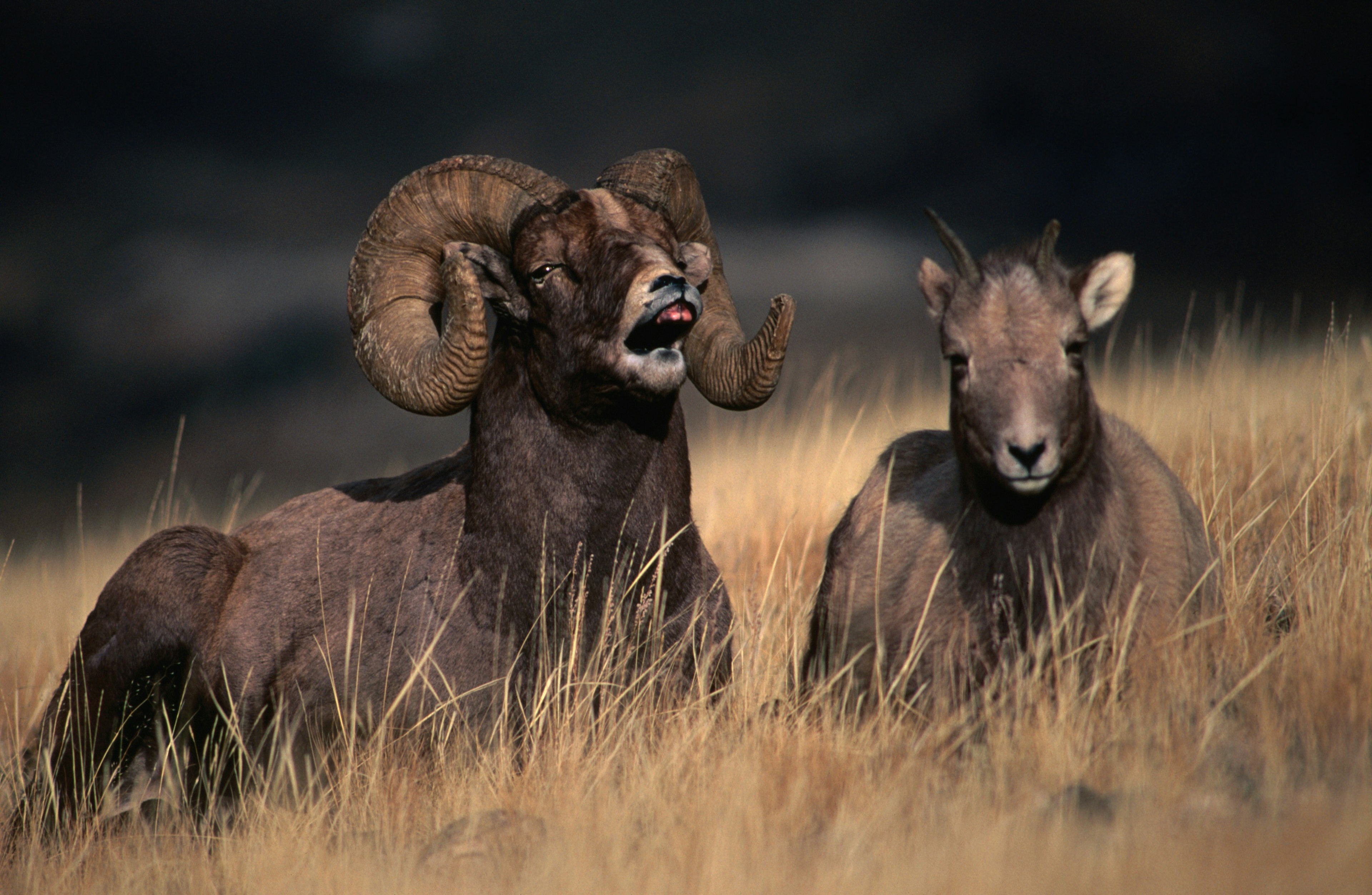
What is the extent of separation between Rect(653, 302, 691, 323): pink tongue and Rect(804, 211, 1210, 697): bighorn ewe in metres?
1.22

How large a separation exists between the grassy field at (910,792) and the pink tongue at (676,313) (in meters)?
1.89

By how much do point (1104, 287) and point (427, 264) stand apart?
4018 millimetres

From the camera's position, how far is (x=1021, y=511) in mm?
5887

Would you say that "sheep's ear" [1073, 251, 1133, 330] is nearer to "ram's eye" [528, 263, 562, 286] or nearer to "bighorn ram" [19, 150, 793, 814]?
"bighorn ram" [19, 150, 793, 814]

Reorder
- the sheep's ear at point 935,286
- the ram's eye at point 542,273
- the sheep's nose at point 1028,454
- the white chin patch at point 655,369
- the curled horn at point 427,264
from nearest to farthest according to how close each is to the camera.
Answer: the sheep's nose at point 1028,454 < the sheep's ear at point 935,286 < the white chin patch at point 655,369 < the ram's eye at point 542,273 < the curled horn at point 427,264

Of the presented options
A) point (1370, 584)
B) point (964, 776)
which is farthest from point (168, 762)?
point (1370, 584)

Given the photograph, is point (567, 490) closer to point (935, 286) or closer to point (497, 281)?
point (497, 281)

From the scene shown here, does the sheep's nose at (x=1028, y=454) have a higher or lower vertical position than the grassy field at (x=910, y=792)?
higher

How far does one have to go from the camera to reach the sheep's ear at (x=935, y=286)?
6020 millimetres

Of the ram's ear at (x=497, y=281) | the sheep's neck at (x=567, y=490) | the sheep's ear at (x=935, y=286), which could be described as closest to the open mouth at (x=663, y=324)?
the sheep's neck at (x=567, y=490)

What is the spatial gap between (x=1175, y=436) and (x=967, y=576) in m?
5.48

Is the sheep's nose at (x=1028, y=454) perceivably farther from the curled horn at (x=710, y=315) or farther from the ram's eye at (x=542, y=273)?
the ram's eye at (x=542, y=273)

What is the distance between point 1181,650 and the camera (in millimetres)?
5637

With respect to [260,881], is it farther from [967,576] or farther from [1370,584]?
[1370,584]
